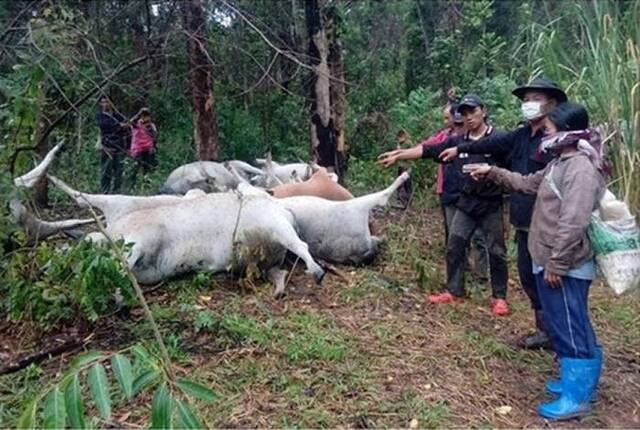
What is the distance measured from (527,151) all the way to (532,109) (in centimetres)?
37

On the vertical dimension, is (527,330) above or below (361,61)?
below

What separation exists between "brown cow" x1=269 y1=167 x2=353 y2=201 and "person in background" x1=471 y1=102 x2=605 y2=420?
3062mm

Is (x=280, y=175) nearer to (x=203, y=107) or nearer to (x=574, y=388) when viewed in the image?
(x=203, y=107)

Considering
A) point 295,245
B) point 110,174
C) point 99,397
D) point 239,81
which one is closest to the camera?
point 99,397

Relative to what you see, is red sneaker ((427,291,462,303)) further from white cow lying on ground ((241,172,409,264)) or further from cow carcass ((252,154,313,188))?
cow carcass ((252,154,313,188))

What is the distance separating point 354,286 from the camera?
18.7ft

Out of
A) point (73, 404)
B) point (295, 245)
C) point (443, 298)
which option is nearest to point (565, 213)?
point (443, 298)

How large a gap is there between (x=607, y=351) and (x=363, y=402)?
2.05 meters

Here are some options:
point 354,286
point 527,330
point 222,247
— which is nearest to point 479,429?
point 527,330

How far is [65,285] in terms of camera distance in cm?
434

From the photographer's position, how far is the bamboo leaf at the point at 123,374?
200 centimetres

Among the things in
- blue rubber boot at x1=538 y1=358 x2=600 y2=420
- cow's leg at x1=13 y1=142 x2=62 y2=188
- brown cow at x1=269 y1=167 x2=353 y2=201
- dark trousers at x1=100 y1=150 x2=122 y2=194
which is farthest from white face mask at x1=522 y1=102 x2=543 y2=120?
dark trousers at x1=100 y1=150 x2=122 y2=194

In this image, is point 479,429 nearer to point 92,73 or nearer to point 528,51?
point 528,51

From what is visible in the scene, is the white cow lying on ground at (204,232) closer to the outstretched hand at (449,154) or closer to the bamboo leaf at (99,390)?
the outstretched hand at (449,154)
